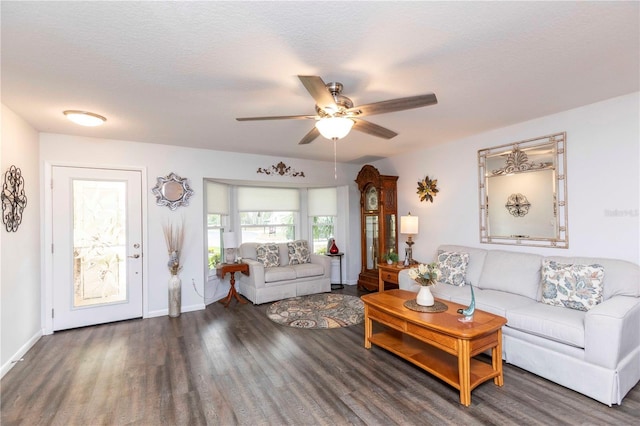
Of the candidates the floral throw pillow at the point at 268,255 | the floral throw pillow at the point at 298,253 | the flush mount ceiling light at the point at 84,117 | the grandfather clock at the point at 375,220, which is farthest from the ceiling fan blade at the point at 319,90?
the floral throw pillow at the point at 298,253

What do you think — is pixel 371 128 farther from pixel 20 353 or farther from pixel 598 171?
pixel 20 353

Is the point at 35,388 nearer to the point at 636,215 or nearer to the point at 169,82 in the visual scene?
the point at 169,82

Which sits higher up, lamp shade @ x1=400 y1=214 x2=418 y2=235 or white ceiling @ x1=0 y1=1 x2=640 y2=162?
white ceiling @ x1=0 y1=1 x2=640 y2=162

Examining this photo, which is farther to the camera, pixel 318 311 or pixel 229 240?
pixel 229 240

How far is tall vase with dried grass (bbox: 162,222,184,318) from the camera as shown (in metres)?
4.12

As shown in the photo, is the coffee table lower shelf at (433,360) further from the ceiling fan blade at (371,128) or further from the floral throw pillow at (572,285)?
the ceiling fan blade at (371,128)

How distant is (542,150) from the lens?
331cm

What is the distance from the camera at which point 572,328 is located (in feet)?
7.55

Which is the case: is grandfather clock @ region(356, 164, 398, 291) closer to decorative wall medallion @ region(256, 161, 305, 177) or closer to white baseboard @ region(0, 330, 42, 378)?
decorative wall medallion @ region(256, 161, 305, 177)

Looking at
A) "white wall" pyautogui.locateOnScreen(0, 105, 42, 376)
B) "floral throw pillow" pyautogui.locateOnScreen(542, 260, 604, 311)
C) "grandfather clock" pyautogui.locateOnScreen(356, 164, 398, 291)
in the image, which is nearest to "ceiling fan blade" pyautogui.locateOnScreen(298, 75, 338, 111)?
"floral throw pillow" pyautogui.locateOnScreen(542, 260, 604, 311)

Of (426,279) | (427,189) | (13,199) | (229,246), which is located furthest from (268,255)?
(13,199)

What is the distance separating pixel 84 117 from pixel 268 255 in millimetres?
3102

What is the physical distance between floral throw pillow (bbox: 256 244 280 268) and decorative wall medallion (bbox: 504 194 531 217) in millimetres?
3497

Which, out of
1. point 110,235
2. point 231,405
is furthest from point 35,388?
point 110,235
